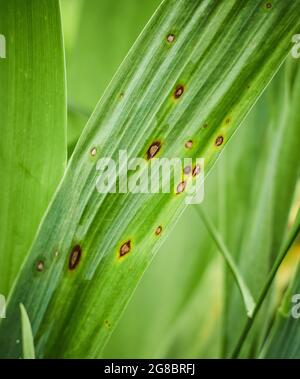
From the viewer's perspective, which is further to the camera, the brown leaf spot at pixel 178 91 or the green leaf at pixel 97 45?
the green leaf at pixel 97 45

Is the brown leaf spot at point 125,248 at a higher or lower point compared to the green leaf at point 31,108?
lower

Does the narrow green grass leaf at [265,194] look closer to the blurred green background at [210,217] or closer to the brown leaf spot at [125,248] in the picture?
the blurred green background at [210,217]

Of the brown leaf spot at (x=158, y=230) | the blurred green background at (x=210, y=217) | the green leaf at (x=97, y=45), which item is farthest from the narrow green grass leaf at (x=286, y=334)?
the green leaf at (x=97, y=45)

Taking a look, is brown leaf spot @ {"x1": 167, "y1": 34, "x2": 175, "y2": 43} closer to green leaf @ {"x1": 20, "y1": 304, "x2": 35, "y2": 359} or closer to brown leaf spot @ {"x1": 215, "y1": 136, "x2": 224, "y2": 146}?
brown leaf spot @ {"x1": 215, "y1": 136, "x2": 224, "y2": 146}

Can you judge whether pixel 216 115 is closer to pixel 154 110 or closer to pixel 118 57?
pixel 154 110
